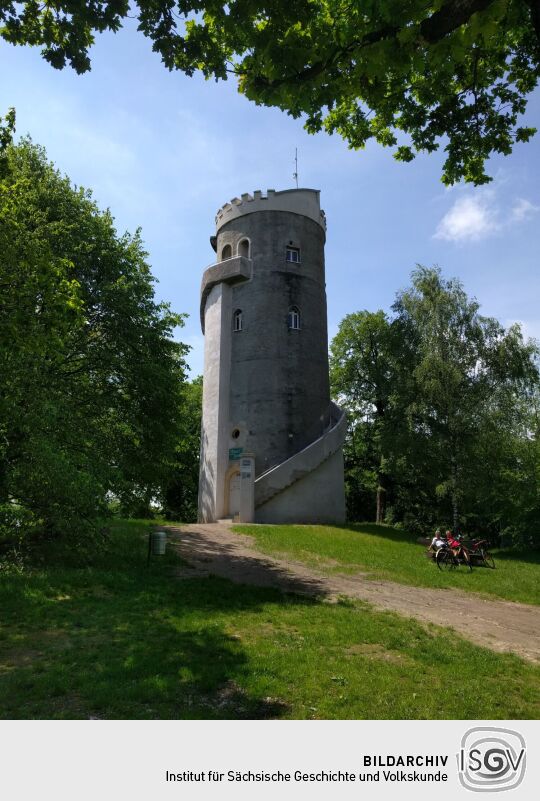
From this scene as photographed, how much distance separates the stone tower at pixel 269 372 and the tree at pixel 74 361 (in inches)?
243

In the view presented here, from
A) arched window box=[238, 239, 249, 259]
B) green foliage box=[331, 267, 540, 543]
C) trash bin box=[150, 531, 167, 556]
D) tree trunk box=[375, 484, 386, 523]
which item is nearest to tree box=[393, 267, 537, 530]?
green foliage box=[331, 267, 540, 543]

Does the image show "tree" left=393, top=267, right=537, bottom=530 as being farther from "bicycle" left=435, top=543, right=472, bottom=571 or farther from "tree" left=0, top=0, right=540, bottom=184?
"tree" left=0, top=0, right=540, bottom=184

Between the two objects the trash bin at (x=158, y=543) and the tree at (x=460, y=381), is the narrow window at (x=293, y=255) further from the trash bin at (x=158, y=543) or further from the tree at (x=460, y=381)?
the trash bin at (x=158, y=543)

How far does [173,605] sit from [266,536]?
34.5 ft

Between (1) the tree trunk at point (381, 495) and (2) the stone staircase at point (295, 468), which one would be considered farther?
(1) the tree trunk at point (381, 495)

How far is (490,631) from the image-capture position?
1009 centimetres

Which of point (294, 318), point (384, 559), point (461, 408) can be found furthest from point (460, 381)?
point (384, 559)

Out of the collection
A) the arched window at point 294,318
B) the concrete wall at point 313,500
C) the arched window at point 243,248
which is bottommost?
the concrete wall at point 313,500

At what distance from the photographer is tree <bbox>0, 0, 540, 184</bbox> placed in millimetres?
5508

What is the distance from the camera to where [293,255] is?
2997cm

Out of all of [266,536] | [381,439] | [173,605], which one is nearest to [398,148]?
[173,605]

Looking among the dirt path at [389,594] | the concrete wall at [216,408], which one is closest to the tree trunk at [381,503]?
the concrete wall at [216,408]

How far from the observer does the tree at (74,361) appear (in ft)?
34.6
